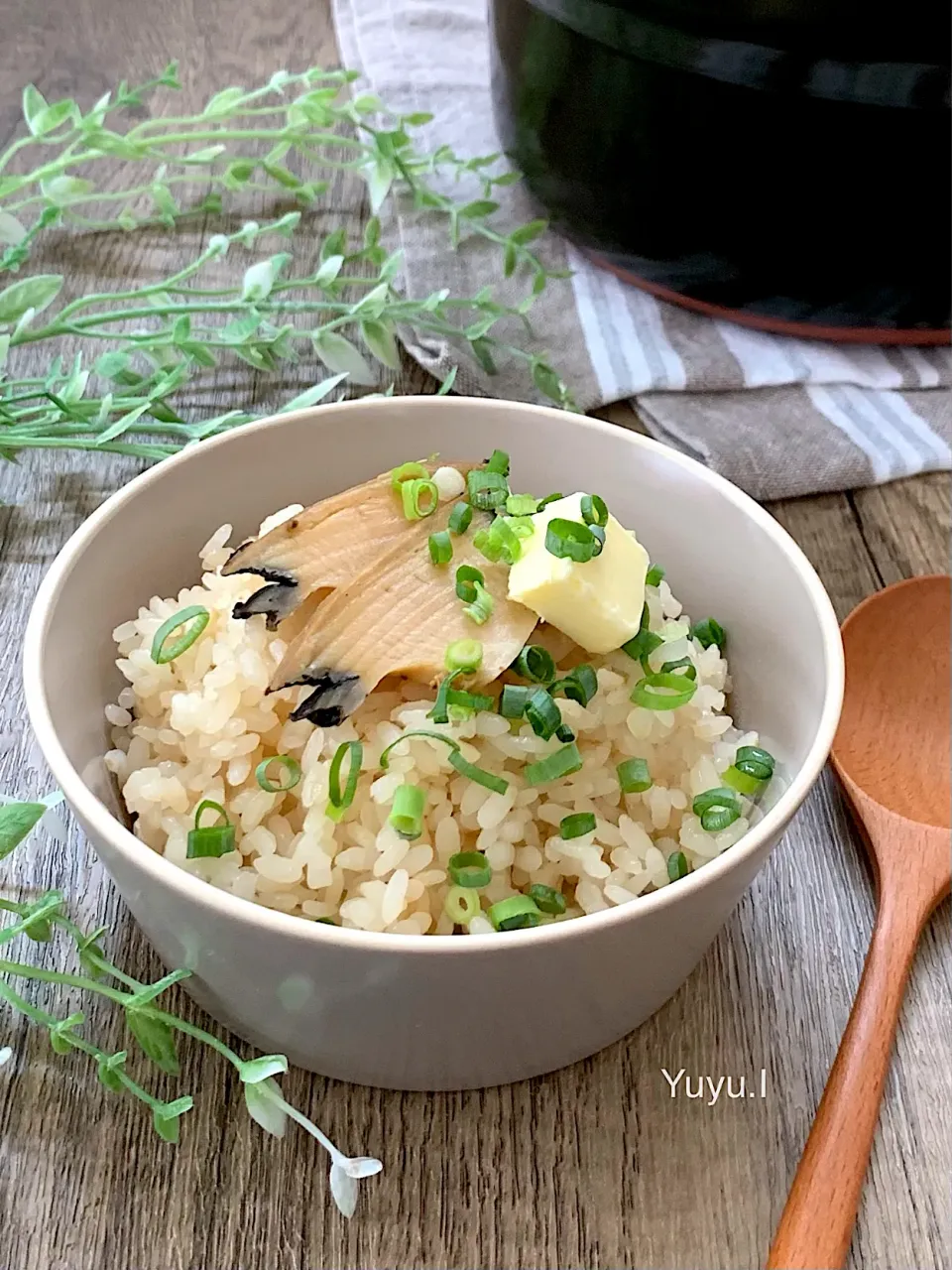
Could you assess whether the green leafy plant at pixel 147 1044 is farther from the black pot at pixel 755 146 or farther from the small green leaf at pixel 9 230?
the black pot at pixel 755 146

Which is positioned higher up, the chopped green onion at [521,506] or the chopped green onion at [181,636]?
the chopped green onion at [521,506]

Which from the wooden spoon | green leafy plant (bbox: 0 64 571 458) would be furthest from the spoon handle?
green leafy plant (bbox: 0 64 571 458)

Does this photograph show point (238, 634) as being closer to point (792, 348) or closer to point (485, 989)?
point (485, 989)

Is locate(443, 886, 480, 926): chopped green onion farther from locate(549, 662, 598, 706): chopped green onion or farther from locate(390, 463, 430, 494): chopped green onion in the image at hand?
locate(390, 463, 430, 494): chopped green onion

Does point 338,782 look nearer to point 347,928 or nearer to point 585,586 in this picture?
point 347,928

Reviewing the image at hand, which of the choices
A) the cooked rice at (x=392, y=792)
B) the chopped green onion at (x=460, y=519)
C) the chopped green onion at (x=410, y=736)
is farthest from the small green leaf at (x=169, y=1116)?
the chopped green onion at (x=460, y=519)

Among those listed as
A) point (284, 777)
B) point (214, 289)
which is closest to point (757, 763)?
point (284, 777)
